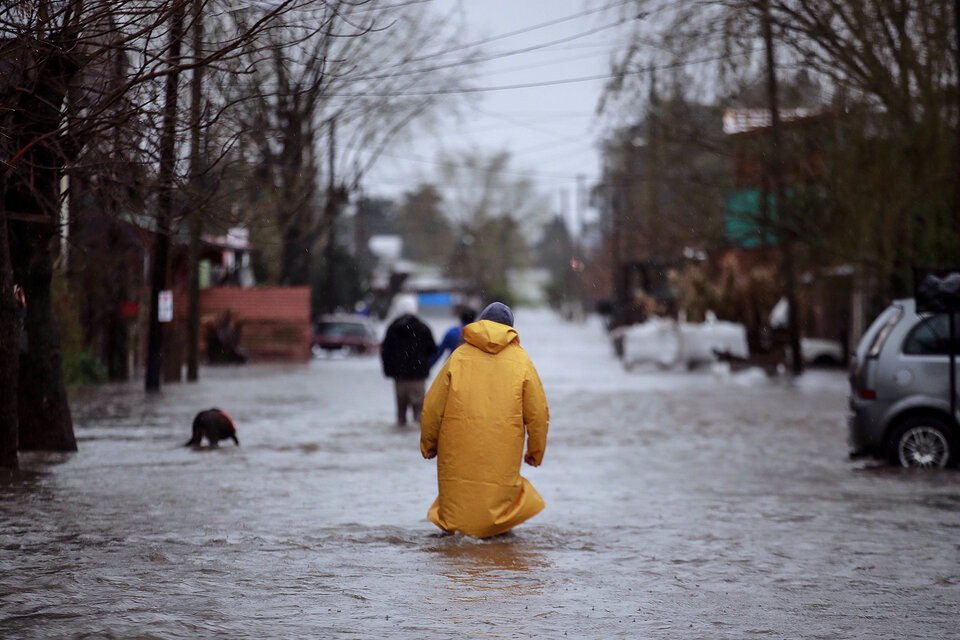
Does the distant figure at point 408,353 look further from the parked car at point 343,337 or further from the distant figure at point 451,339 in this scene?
the parked car at point 343,337

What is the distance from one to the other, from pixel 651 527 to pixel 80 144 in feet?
17.1

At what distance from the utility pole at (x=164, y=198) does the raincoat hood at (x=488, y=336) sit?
239cm

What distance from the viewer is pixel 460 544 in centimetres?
909

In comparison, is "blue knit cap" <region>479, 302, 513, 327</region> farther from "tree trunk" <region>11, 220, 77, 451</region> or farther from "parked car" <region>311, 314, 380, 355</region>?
"parked car" <region>311, 314, 380, 355</region>

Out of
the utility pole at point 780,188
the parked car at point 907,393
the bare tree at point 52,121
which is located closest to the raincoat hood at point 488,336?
the bare tree at point 52,121

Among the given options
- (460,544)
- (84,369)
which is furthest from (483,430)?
(84,369)

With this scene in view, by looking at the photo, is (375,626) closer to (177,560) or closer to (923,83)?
(177,560)

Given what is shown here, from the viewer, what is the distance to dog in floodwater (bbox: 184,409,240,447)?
50.0ft

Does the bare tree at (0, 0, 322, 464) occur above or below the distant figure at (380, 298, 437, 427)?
above

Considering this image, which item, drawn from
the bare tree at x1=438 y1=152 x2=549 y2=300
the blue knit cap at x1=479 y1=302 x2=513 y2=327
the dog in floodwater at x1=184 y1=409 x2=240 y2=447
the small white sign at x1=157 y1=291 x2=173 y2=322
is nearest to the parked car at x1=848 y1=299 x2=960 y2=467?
the blue knit cap at x1=479 y1=302 x2=513 y2=327

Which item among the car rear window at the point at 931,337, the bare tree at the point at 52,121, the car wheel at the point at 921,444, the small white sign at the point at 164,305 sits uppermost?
the bare tree at the point at 52,121

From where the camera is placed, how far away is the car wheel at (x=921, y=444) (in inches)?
546

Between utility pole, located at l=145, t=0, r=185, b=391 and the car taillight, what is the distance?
672 cm

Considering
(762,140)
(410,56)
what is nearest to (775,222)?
(762,140)
